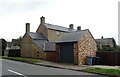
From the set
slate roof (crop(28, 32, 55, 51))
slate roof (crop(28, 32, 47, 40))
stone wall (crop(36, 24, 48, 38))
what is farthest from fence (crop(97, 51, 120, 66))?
stone wall (crop(36, 24, 48, 38))

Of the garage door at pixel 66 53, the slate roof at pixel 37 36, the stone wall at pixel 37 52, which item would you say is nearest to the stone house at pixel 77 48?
the garage door at pixel 66 53

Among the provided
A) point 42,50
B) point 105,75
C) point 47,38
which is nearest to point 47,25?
point 47,38

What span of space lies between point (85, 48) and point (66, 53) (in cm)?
250

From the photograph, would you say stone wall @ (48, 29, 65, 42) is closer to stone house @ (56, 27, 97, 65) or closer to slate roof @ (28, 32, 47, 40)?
slate roof @ (28, 32, 47, 40)

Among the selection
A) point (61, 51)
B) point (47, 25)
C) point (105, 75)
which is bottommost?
point (105, 75)

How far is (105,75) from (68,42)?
12.2 metres

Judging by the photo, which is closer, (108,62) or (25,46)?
(108,62)

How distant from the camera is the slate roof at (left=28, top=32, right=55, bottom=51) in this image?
39.7 meters

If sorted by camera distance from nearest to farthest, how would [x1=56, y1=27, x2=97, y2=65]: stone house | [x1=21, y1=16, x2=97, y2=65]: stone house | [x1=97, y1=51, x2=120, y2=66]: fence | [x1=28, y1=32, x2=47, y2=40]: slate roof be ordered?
1. [x1=56, y1=27, x2=97, y2=65]: stone house
2. [x1=21, y1=16, x2=97, y2=65]: stone house
3. [x1=97, y1=51, x2=120, y2=66]: fence
4. [x1=28, y1=32, x2=47, y2=40]: slate roof

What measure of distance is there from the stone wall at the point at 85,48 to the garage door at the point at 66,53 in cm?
123

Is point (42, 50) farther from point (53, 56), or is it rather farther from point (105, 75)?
point (105, 75)

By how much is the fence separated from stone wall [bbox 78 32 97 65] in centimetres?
108

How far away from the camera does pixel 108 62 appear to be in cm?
2950

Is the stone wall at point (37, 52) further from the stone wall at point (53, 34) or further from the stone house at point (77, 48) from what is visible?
the stone house at point (77, 48)
